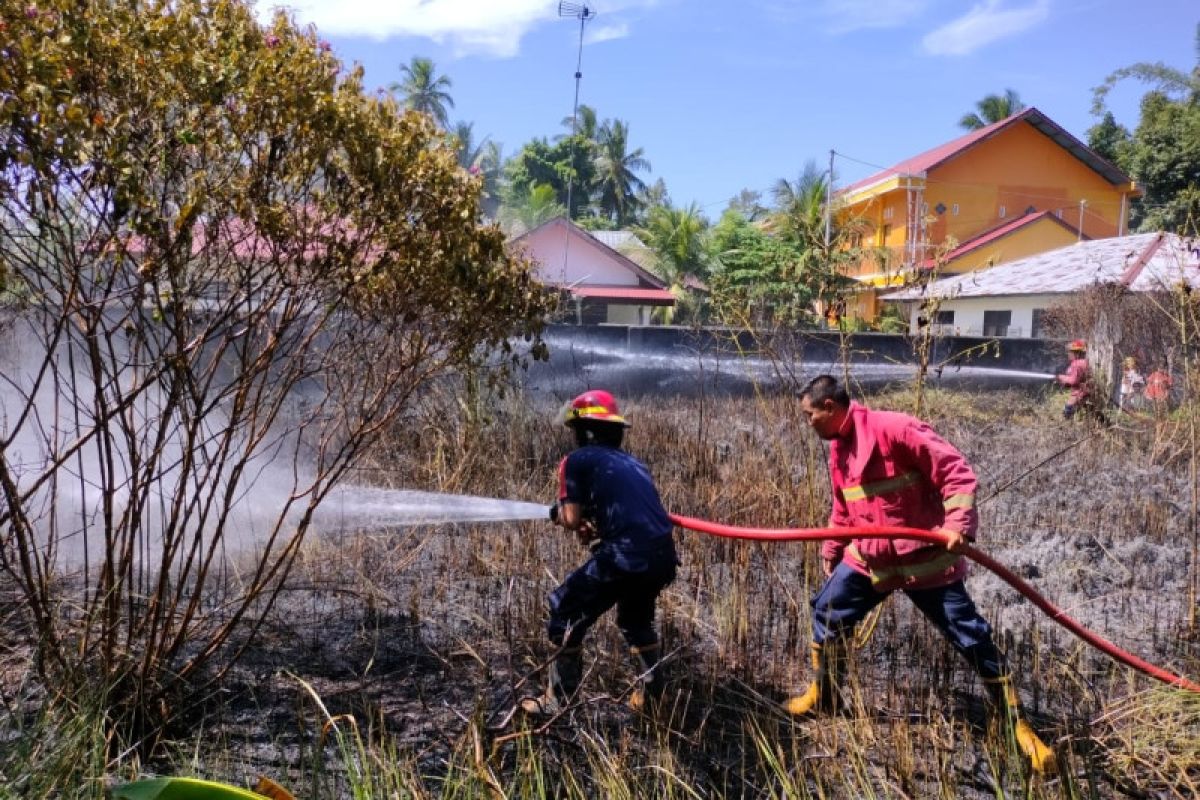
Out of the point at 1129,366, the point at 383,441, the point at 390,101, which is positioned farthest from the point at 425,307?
the point at 1129,366

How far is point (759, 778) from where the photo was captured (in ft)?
11.6

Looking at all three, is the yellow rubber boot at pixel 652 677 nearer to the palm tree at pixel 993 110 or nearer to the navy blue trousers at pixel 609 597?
the navy blue trousers at pixel 609 597

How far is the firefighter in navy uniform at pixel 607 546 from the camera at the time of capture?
384cm

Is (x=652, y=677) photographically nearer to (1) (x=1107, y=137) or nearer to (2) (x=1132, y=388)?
(2) (x=1132, y=388)

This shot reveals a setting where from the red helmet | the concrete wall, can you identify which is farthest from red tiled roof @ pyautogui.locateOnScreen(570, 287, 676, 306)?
the red helmet

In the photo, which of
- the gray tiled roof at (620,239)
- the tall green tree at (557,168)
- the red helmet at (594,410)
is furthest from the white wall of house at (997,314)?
the tall green tree at (557,168)

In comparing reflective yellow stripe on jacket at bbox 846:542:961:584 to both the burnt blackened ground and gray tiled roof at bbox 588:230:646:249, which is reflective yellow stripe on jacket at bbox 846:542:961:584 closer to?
the burnt blackened ground

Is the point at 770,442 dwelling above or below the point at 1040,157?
below

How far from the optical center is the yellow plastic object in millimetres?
Result: 2152

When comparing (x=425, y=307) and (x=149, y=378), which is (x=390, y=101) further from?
(x=149, y=378)

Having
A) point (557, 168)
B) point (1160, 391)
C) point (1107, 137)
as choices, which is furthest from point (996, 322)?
point (557, 168)

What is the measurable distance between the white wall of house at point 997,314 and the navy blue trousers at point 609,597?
1702cm

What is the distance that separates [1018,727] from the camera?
3646 millimetres

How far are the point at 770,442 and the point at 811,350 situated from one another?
6.31 metres
